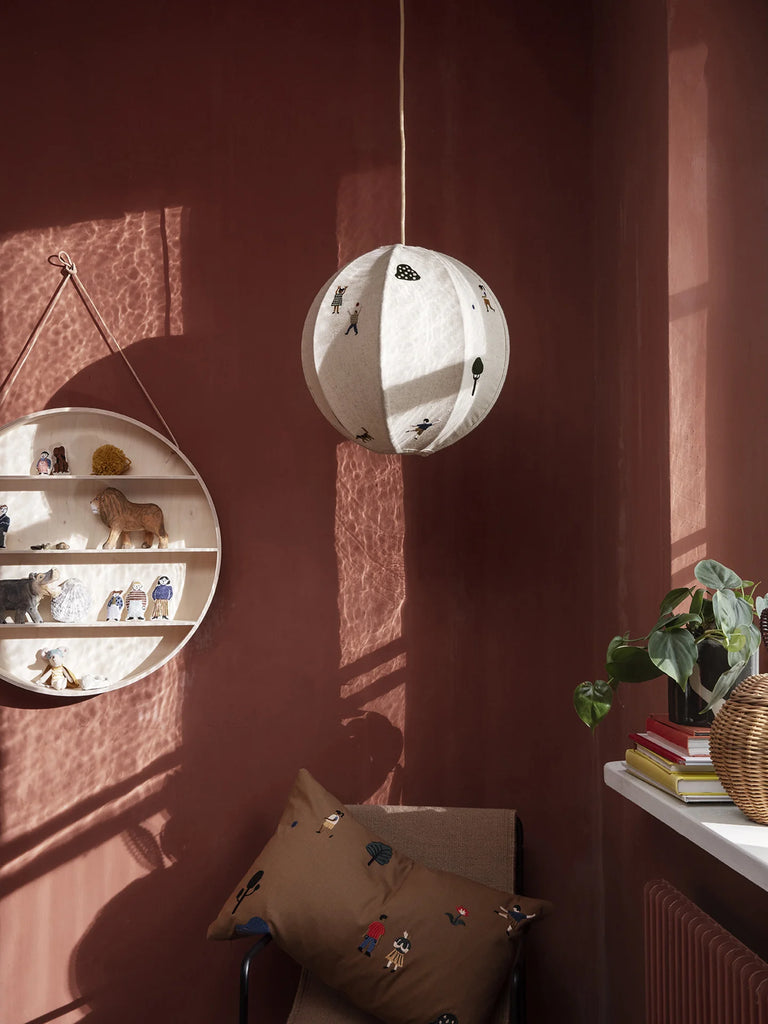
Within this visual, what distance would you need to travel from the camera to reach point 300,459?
8.42 ft

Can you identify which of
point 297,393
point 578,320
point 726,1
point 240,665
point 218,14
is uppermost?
point 218,14

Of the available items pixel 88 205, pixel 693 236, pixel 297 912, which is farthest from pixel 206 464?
pixel 693 236

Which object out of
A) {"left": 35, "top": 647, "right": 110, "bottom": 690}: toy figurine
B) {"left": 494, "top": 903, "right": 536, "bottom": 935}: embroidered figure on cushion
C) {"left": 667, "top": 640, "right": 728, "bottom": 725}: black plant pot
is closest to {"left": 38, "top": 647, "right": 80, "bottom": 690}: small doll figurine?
{"left": 35, "top": 647, "right": 110, "bottom": 690}: toy figurine

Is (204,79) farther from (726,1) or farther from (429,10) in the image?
(726,1)

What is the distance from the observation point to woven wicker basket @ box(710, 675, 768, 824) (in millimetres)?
1448

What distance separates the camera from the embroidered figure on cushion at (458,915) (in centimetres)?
208

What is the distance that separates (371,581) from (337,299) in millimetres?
1082

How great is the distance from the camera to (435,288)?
5.20 feet

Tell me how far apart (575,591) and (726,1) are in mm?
1549

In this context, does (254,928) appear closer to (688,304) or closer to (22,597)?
(22,597)

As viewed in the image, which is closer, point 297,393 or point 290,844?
point 290,844

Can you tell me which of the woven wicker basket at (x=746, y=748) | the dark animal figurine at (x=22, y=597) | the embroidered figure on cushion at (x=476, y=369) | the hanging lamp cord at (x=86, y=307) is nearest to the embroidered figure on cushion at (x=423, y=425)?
the embroidered figure on cushion at (x=476, y=369)

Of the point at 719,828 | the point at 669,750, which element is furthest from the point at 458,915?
the point at 719,828

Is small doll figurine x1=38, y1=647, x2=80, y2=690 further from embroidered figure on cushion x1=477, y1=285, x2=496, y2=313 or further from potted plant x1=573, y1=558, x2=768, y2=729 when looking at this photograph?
embroidered figure on cushion x1=477, y1=285, x2=496, y2=313
